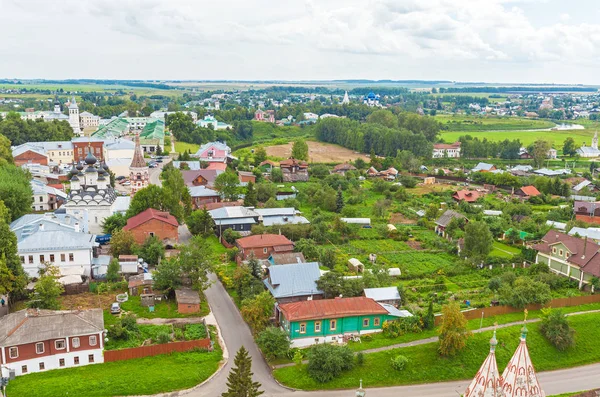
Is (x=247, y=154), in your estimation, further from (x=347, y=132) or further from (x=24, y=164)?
(x=24, y=164)

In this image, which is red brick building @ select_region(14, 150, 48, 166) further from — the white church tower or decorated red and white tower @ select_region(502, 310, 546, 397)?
decorated red and white tower @ select_region(502, 310, 546, 397)

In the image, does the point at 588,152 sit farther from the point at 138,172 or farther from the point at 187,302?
the point at 187,302

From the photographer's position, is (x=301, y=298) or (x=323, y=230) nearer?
(x=301, y=298)

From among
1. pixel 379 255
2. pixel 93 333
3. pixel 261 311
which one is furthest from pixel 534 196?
pixel 93 333

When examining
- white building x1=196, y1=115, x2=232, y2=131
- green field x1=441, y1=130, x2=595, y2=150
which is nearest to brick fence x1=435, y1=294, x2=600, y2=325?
green field x1=441, y1=130, x2=595, y2=150

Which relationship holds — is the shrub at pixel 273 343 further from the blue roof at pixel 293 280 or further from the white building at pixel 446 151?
the white building at pixel 446 151

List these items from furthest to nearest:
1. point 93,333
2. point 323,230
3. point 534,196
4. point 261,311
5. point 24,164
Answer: point 24,164 < point 534,196 < point 323,230 < point 261,311 < point 93,333
